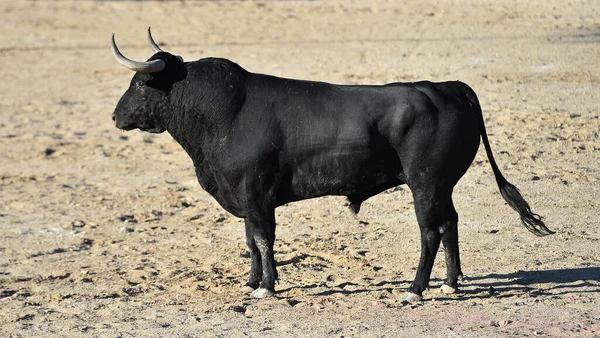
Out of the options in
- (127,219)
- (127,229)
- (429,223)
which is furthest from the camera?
(127,219)

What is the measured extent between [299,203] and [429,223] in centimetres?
384

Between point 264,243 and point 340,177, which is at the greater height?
point 340,177

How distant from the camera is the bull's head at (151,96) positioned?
31.3 feet

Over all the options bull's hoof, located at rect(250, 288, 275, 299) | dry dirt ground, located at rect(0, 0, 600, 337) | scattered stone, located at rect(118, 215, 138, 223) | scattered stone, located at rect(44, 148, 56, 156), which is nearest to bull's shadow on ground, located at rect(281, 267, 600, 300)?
dry dirt ground, located at rect(0, 0, 600, 337)

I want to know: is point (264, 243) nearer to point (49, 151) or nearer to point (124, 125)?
point (124, 125)

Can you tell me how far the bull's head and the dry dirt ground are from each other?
1.57 meters

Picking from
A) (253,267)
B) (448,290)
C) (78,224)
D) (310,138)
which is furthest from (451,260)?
(78,224)

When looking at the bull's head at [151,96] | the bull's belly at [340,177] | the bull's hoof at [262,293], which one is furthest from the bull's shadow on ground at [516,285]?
the bull's head at [151,96]

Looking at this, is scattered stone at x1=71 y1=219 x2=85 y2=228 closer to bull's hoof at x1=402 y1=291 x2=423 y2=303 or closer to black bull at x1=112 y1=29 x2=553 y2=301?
black bull at x1=112 y1=29 x2=553 y2=301

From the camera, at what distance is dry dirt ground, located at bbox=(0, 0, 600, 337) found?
910 cm

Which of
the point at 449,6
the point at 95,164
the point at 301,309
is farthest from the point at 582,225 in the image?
the point at 449,6

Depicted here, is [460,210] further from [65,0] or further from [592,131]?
[65,0]

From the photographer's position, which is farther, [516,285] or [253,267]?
[253,267]

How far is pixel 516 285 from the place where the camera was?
31.7 feet
